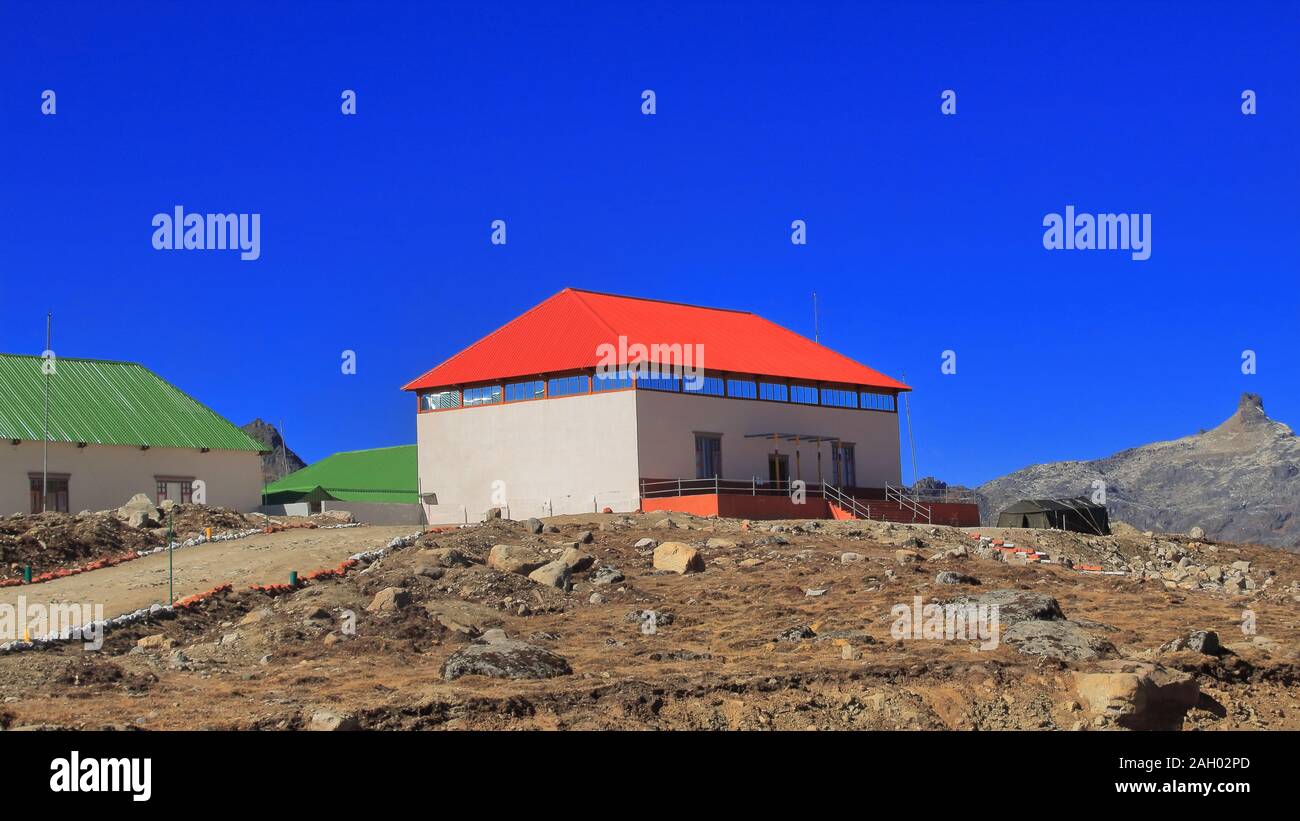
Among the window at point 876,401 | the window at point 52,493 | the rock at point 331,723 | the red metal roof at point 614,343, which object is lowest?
the rock at point 331,723

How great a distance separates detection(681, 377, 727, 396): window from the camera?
45219mm

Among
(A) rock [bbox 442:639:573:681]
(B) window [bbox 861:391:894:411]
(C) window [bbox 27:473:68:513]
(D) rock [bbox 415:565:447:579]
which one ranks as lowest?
(A) rock [bbox 442:639:573:681]

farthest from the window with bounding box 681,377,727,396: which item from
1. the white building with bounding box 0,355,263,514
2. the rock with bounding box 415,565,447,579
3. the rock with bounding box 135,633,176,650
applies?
the rock with bounding box 135,633,176,650

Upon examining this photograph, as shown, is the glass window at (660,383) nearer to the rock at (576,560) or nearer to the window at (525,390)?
the window at (525,390)

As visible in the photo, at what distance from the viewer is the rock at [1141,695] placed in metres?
18.3

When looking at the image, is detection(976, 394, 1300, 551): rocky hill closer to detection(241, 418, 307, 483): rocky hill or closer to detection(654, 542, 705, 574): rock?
detection(241, 418, 307, 483): rocky hill

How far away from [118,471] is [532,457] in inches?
674

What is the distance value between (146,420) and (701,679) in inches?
1616

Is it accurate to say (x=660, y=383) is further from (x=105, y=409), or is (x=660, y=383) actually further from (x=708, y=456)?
(x=105, y=409)

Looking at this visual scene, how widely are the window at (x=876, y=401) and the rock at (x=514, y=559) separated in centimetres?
2550

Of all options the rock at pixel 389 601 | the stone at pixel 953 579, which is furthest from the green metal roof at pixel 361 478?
the stone at pixel 953 579

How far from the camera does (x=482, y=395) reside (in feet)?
154

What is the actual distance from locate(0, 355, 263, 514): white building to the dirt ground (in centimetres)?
1879

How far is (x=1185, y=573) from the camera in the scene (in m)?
36.9
